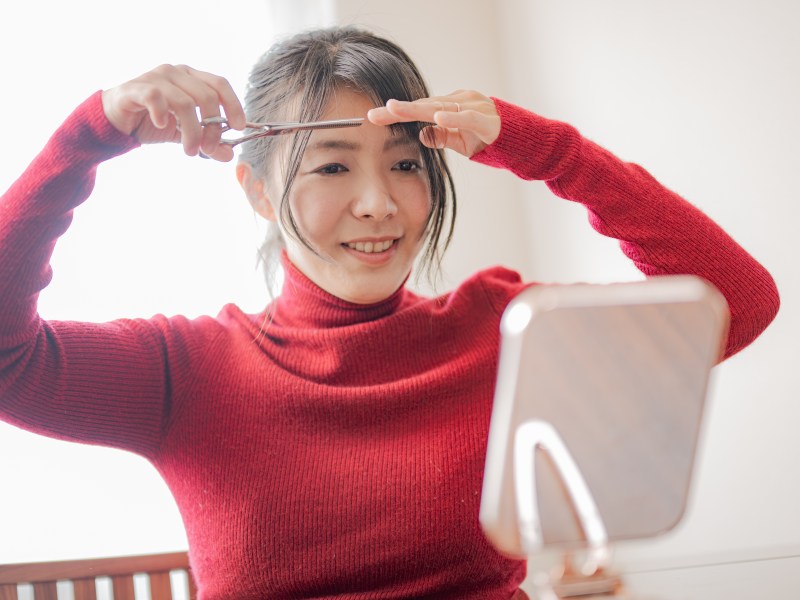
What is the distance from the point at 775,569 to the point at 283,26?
1141 mm

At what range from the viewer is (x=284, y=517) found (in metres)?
0.88

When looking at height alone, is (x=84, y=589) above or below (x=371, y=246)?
below

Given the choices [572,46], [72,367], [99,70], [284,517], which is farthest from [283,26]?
[284,517]

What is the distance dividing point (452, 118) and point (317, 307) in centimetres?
32

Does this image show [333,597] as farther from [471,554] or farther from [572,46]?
[572,46]

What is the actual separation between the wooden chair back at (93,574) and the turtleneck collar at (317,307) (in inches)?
13.1

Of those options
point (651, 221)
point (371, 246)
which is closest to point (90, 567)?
point (371, 246)

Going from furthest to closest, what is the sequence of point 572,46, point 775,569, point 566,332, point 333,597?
point 572,46 → point 333,597 → point 775,569 → point 566,332

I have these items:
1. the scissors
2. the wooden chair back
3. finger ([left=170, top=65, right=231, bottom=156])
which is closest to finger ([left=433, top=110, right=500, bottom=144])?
the scissors

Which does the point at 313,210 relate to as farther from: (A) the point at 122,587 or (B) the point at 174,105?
(A) the point at 122,587

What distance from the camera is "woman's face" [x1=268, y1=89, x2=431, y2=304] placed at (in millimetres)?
908

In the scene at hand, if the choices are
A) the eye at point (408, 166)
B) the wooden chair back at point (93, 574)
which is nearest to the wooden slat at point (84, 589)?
the wooden chair back at point (93, 574)

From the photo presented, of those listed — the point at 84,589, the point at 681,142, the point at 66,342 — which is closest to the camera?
the point at 66,342

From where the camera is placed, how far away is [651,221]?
894 millimetres
